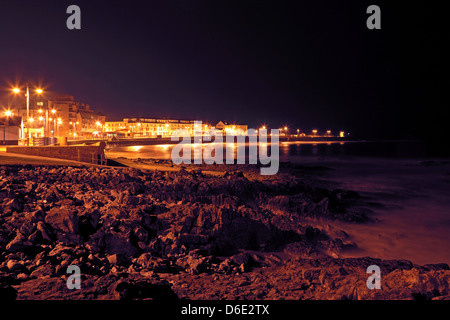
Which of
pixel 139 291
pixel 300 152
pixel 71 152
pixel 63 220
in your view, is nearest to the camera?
pixel 139 291

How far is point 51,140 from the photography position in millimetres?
37594

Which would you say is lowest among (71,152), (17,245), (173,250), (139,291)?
(173,250)

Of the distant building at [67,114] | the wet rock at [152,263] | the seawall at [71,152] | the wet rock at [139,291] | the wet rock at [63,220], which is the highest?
the distant building at [67,114]

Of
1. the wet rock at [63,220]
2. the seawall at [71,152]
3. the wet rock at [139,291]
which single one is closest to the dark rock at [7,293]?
the wet rock at [139,291]

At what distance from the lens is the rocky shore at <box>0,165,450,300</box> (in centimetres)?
534

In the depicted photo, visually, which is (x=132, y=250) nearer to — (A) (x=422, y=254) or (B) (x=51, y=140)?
(A) (x=422, y=254)

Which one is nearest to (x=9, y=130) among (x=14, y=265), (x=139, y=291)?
(x=14, y=265)

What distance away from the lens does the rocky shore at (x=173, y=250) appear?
534 cm

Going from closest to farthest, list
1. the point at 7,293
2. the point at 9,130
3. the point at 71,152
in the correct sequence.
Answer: the point at 7,293 < the point at 71,152 < the point at 9,130

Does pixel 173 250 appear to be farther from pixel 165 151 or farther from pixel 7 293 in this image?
pixel 165 151

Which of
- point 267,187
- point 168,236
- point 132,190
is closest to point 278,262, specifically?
point 168,236

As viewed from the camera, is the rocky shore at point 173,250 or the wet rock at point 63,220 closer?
the rocky shore at point 173,250

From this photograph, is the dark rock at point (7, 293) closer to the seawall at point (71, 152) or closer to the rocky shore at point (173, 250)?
the rocky shore at point (173, 250)

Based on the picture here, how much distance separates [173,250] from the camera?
8.02 metres
